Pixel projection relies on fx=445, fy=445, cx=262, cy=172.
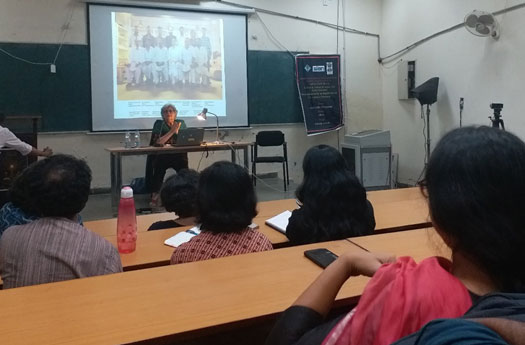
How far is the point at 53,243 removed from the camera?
139cm

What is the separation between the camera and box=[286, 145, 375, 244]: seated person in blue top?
185cm

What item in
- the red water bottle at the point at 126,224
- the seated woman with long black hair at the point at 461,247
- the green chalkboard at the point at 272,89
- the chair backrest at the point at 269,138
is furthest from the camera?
the green chalkboard at the point at 272,89

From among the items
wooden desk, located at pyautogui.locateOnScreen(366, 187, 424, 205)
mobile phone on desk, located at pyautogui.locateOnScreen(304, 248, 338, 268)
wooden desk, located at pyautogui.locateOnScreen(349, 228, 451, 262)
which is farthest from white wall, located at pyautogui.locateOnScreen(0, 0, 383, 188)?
mobile phone on desk, located at pyautogui.locateOnScreen(304, 248, 338, 268)

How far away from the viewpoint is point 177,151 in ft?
16.4

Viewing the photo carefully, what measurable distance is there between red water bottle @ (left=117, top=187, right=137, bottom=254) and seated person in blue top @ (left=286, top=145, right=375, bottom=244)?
2.21ft

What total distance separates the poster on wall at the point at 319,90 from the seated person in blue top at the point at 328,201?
4.90m

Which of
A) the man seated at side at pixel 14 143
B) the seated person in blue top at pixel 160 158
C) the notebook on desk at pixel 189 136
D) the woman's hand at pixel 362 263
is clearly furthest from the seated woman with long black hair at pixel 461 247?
the seated person in blue top at pixel 160 158

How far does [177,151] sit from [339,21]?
11.8 ft

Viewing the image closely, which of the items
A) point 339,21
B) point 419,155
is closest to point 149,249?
point 419,155

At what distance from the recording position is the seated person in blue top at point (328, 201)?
6.07 ft

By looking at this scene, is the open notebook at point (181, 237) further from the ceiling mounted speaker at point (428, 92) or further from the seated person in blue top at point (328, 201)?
the ceiling mounted speaker at point (428, 92)

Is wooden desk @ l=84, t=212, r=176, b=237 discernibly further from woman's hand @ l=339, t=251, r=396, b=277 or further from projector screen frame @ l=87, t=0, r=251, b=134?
projector screen frame @ l=87, t=0, r=251, b=134

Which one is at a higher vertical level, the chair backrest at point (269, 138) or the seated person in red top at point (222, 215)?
the chair backrest at point (269, 138)

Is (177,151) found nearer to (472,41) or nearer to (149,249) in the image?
(149,249)
